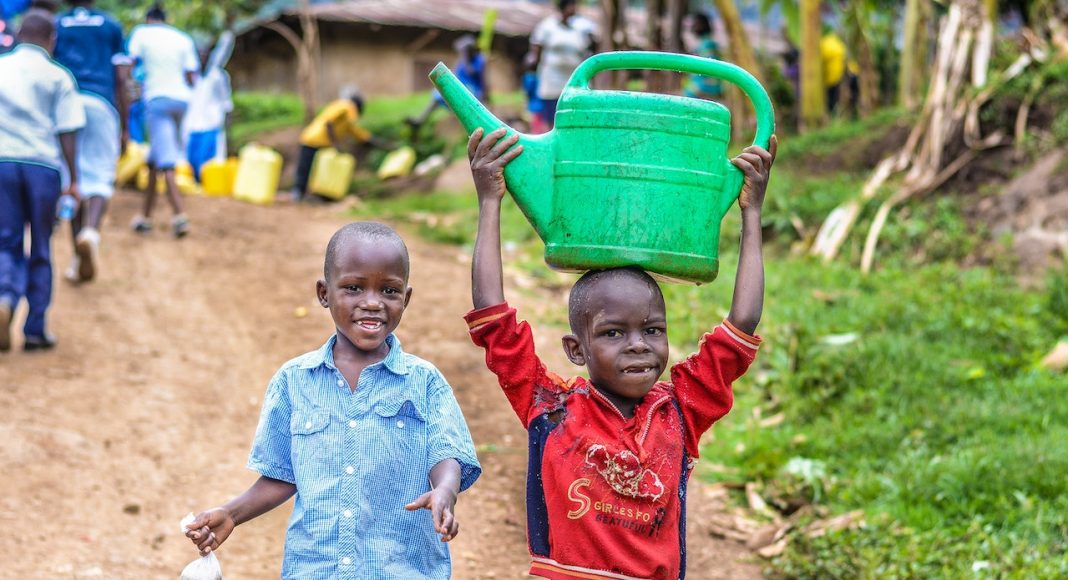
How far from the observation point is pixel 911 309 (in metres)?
6.26

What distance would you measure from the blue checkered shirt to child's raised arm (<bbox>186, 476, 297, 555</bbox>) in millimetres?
28

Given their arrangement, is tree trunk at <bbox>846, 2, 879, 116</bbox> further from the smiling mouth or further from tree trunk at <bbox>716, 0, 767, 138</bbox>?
the smiling mouth

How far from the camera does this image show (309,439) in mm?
2516

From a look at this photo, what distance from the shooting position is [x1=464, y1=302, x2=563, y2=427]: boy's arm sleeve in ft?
A: 8.04

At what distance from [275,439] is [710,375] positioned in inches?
37.3

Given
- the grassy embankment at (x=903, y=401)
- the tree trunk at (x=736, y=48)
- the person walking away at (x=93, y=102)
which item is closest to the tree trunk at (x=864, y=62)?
the tree trunk at (x=736, y=48)

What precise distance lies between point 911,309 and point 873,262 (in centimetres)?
131

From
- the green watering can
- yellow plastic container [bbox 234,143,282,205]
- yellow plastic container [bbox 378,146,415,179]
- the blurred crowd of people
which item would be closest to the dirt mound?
the green watering can

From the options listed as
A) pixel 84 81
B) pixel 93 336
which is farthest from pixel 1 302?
pixel 84 81

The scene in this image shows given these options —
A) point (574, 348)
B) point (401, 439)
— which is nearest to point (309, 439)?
point (401, 439)

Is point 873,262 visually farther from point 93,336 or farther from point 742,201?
point 742,201

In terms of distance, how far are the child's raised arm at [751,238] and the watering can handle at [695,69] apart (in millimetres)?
41

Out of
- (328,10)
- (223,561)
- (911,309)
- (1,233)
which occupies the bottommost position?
(223,561)

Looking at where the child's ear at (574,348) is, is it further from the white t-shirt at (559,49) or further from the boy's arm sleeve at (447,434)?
the white t-shirt at (559,49)
